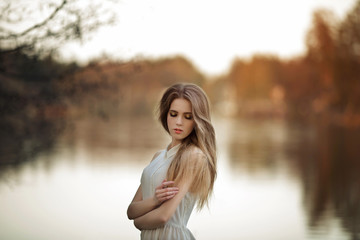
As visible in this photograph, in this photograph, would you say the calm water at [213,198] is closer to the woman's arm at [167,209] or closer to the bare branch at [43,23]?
the bare branch at [43,23]

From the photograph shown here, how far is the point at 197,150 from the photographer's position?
113 inches

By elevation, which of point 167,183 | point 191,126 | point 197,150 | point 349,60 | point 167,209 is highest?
point 349,60

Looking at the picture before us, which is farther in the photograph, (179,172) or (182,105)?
(182,105)

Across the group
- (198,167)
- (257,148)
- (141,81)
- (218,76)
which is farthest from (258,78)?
(198,167)

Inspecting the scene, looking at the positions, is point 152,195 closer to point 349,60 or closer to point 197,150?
point 197,150

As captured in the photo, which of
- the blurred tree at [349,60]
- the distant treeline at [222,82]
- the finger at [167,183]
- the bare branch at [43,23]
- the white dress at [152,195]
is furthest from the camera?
the blurred tree at [349,60]

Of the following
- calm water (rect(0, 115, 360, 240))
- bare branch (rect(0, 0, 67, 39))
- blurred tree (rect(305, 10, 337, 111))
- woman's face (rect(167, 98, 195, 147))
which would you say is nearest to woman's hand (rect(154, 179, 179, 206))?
woman's face (rect(167, 98, 195, 147))

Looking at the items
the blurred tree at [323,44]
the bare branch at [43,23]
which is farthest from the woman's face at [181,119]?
the blurred tree at [323,44]

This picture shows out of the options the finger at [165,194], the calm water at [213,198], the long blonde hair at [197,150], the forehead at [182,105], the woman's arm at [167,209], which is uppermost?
the calm water at [213,198]

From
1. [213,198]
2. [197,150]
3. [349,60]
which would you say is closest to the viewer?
[197,150]

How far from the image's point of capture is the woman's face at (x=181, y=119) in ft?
9.57

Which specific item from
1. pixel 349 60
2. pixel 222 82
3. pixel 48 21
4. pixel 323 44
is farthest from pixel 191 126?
pixel 222 82

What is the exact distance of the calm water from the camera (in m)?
7.94

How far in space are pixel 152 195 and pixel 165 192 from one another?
16 cm
